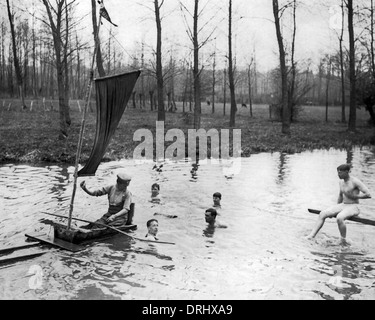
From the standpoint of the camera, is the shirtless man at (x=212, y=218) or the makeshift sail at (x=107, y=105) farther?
the shirtless man at (x=212, y=218)

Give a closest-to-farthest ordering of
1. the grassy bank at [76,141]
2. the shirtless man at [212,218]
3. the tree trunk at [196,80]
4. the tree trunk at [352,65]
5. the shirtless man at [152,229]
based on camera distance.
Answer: the shirtless man at [152,229] → the shirtless man at [212,218] → the grassy bank at [76,141] → the tree trunk at [196,80] → the tree trunk at [352,65]

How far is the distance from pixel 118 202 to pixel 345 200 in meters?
4.95

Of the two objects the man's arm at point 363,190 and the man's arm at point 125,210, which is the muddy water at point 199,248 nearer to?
the man's arm at point 125,210

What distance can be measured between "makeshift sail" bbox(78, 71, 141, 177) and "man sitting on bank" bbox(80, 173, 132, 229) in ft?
2.44

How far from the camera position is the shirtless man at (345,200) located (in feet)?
27.3

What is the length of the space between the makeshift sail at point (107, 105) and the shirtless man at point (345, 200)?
467cm

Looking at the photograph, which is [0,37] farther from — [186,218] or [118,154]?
[186,218]

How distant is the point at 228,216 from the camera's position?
10.9 metres

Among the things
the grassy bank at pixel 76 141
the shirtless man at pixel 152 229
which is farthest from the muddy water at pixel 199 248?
the grassy bank at pixel 76 141

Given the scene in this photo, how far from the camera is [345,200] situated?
864cm

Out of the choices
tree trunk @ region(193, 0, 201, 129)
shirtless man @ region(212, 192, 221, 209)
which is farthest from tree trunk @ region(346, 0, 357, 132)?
shirtless man @ region(212, 192, 221, 209)

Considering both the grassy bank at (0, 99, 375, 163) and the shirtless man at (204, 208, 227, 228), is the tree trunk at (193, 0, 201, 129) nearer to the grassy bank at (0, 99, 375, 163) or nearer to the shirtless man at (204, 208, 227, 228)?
the grassy bank at (0, 99, 375, 163)

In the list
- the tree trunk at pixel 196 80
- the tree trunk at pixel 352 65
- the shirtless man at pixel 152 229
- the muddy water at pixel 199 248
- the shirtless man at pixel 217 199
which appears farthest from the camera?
the tree trunk at pixel 352 65
